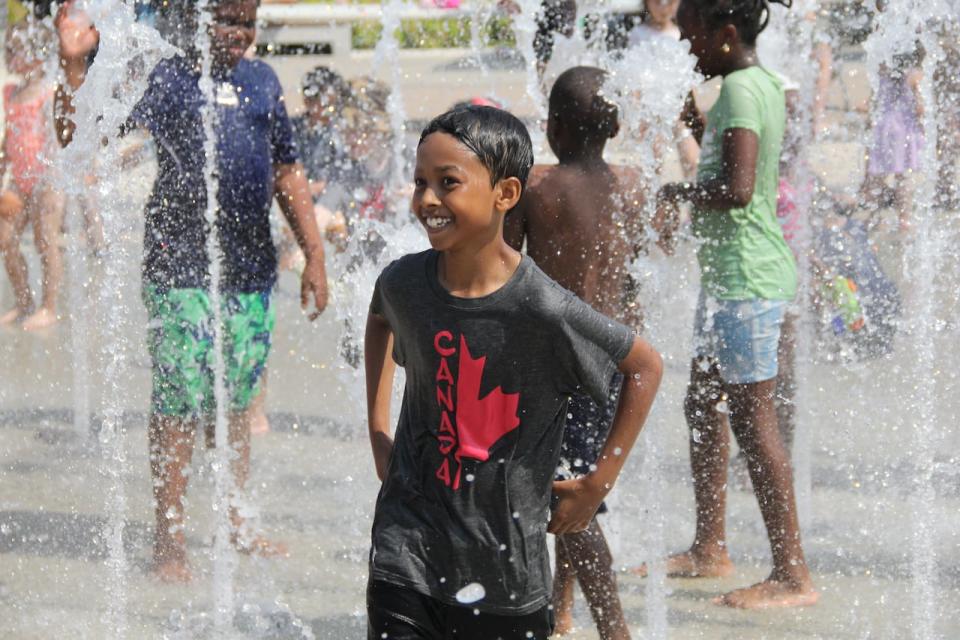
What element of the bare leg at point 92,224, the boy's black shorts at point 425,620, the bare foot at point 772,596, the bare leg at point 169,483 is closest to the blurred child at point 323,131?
the bare leg at point 92,224

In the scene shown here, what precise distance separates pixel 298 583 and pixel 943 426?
2.81m

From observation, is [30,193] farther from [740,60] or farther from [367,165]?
[740,60]

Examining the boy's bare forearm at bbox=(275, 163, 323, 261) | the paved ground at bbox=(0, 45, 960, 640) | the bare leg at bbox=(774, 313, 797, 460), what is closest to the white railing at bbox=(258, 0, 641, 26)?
the paved ground at bbox=(0, 45, 960, 640)

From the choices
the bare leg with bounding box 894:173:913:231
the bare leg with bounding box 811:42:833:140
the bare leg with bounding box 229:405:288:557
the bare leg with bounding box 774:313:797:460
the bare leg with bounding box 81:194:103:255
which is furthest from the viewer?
the bare leg with bounding box 811:42:833:140

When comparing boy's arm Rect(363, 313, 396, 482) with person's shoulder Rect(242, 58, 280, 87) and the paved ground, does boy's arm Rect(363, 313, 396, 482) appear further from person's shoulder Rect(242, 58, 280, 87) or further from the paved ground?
person's shoulder Rect(242, 58, 280, 87)

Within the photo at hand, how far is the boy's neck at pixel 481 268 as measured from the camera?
100 inches

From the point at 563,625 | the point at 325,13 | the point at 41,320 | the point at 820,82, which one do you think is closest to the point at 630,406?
the point at 563,625

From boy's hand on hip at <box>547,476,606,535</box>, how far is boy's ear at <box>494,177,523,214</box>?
1.59ft

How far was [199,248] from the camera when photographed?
164 inches

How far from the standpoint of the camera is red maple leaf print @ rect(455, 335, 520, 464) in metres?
2.53

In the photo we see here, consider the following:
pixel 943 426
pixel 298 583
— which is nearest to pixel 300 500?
pixel 298 583

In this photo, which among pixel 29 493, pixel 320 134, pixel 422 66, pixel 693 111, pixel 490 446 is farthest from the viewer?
pixel 422 66

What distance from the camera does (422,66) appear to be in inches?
602

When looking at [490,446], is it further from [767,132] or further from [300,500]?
[300,500]
